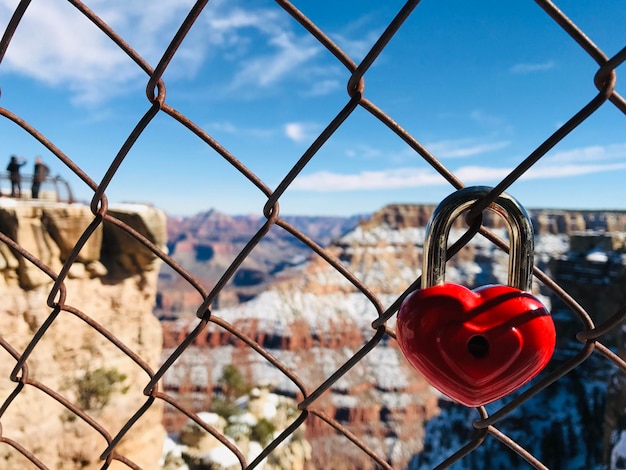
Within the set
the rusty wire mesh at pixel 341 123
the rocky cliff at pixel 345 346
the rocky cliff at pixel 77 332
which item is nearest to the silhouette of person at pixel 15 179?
the rocky cliff at pixel 77 332

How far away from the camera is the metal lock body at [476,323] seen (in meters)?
0.39

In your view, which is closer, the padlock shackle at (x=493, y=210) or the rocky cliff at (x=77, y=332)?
the padlock shackle at (x=493, y=210)

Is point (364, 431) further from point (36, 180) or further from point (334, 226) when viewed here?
point (334, 226)

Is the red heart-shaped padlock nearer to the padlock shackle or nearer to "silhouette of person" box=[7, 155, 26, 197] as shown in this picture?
the padlock shackle

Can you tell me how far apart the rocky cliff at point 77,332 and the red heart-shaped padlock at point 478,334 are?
431 cm

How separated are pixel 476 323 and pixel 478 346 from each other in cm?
3

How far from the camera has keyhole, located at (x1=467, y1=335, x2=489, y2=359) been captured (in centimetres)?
40

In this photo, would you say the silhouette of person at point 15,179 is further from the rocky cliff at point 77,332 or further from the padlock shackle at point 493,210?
the padlock shackle at point 493,210

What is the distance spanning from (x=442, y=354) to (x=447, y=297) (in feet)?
0.16

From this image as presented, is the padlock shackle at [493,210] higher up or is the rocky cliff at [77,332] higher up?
the rocky cliff at [77,332]

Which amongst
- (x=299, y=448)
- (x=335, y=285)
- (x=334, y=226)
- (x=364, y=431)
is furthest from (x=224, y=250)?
(x=299, y=448)

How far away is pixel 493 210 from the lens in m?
0.42

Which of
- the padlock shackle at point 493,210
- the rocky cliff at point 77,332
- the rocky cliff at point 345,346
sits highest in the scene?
the rocky cliff at point 345,346

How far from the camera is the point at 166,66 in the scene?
505 mm
